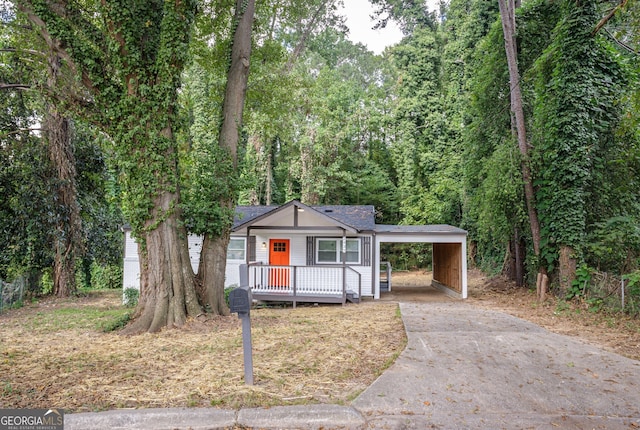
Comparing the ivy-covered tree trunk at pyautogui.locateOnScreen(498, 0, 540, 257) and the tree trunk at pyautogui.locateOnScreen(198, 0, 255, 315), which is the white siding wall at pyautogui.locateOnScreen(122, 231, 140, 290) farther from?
the ivy-covered tree trunk at pyautogui.locateOnScreen(498, 0, 540, 257)

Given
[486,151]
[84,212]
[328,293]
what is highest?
[486,151]

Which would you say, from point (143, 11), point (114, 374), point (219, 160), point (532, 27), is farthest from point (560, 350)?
point (532, 27)

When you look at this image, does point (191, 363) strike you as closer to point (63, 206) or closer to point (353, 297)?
point (353, 297)

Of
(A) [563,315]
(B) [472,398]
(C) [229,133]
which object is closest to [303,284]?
(C) [229,133]

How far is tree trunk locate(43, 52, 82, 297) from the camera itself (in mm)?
13391

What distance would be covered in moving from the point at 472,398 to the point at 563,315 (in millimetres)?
6943

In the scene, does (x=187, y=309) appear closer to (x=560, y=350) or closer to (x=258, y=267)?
(x=258, y=267)

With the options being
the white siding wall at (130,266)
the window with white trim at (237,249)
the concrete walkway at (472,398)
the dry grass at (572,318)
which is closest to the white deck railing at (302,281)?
the window with white trim at (237,249)

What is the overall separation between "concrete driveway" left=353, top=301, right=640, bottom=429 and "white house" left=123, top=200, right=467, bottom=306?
641 centimetres

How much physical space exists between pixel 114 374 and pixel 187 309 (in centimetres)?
317

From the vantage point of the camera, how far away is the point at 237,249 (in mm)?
15305

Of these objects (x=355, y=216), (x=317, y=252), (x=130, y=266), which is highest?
(x=355, y=216)

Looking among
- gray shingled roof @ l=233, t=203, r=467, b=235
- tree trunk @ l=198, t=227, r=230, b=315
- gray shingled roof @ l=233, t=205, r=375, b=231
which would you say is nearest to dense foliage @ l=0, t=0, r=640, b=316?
tree trunk @ l=198, t=227, r=230, b=315

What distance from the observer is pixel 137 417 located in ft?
11.6
